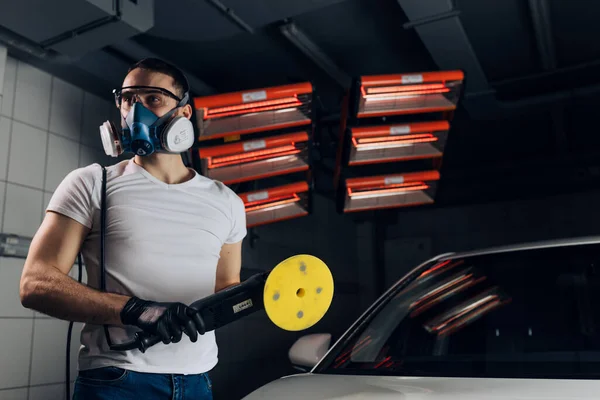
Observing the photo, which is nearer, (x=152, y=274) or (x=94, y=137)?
(x=152, y=274)

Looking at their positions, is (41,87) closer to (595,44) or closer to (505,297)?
(505,297)

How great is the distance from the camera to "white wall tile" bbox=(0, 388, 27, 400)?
3.30 meters

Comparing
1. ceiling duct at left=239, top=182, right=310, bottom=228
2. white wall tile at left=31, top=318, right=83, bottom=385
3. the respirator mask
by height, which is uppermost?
ceiling duct at left=239, top=182, right=310, bottom=228

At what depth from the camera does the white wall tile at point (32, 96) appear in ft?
12.0

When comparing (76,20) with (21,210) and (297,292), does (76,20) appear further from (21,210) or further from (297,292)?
(297,292)

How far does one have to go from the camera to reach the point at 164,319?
3.23 ft

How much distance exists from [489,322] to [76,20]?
2481 millimetres

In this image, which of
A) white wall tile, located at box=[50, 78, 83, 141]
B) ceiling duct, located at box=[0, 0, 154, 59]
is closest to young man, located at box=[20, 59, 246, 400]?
ceiling duct, located at box=[0, 0, 154, 59]

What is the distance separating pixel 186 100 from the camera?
141 cm

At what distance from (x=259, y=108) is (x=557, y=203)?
490cm

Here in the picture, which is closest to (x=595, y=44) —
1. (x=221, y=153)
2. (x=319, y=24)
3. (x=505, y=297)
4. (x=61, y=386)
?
(x=319, y=24)

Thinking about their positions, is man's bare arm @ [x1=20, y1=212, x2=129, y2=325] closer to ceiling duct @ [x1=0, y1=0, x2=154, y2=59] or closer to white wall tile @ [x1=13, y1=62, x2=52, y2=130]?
ceiling duct @ [x1=0, y1=0, x2=154, y2=59]

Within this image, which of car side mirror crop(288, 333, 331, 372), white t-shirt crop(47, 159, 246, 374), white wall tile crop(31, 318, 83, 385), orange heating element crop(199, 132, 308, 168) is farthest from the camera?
orange heating element crop(199, 132, 308, 168)

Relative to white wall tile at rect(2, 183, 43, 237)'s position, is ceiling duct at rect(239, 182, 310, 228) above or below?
above
